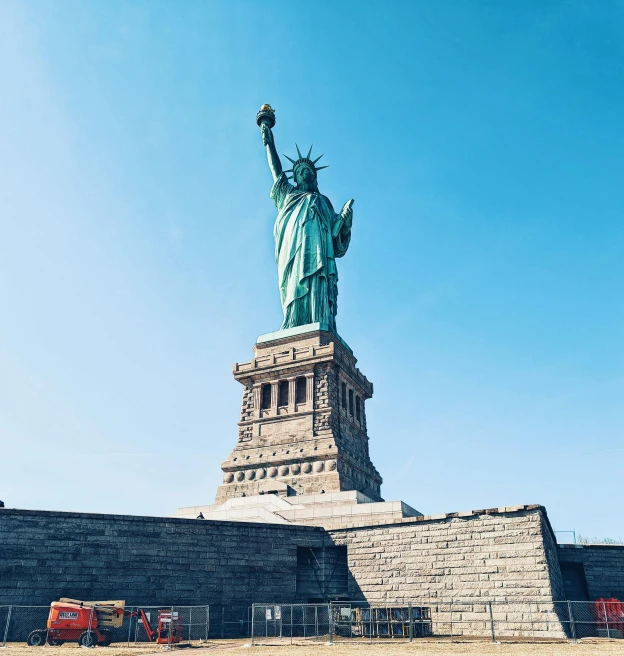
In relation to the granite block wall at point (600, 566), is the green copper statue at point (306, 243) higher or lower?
higher

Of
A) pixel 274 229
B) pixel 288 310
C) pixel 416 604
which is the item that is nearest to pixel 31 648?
pixel 416 604

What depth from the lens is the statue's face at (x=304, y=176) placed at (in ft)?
156

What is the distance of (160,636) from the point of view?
20438mm

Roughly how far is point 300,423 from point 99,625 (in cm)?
1854

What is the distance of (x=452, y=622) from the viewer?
22000 millimetres

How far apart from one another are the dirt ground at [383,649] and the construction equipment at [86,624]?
1.20 feet

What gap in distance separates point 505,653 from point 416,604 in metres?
8.27

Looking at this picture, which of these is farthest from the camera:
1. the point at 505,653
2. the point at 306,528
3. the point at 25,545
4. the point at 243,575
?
the point at 306,528

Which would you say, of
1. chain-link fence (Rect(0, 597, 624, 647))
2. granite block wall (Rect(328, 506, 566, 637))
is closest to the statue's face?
granite block wall (Rect(328, 506, 566, 637))

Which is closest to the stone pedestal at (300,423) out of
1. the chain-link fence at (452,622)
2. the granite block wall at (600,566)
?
the chain-link fence at (452,622)

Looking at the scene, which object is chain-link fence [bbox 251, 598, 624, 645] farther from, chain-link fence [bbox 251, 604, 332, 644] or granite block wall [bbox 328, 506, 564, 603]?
granite block wall [bbox 328, 506, 564, 603]

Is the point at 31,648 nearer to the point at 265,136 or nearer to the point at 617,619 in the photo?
the point at 617,619

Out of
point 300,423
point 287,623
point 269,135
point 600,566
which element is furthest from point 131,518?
A: point 269,135

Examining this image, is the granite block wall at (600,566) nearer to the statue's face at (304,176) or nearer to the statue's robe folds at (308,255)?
the statue's robe folds at (308,255)
